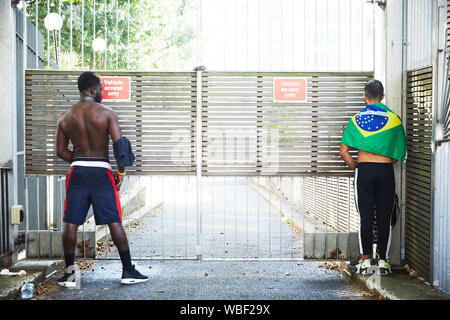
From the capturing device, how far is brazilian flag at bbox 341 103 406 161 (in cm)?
591

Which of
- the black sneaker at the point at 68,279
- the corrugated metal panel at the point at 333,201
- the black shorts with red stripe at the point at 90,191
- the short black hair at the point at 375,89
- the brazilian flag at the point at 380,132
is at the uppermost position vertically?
the short black hair at the point at 375,89

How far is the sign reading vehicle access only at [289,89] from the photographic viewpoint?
6.67 m

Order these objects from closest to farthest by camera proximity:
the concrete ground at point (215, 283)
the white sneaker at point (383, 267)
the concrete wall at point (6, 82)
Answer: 1. the concrete ground at point (215, 283)
2. the white sneaker at point (383, 267)
3. the concrete wall at point (6, 82)

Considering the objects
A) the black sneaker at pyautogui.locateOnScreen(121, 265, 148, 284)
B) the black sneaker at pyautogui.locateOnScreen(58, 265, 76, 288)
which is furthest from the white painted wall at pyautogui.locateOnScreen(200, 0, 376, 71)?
the black sneaker at pyautogui.locateOnScreen(58, 265, 76, 288)

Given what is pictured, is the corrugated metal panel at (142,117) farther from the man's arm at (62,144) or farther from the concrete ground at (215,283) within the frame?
the concrete ground at (215,283)

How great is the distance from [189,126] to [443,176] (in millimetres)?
2919

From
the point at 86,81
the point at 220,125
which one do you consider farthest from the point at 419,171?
the point at 86,81

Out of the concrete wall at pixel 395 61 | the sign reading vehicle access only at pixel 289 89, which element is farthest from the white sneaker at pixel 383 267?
the sign reading vehicle access only at pixel 289 89

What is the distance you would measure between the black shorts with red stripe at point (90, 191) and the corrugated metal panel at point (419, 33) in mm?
3512

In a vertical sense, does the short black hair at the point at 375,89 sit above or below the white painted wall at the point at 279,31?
below

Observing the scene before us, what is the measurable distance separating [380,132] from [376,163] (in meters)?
0.33

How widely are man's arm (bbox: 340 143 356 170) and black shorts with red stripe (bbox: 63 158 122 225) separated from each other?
8.40 ft

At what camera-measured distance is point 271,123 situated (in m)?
6.71

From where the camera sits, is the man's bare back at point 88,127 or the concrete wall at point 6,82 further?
the concrete wall at point 6,82
